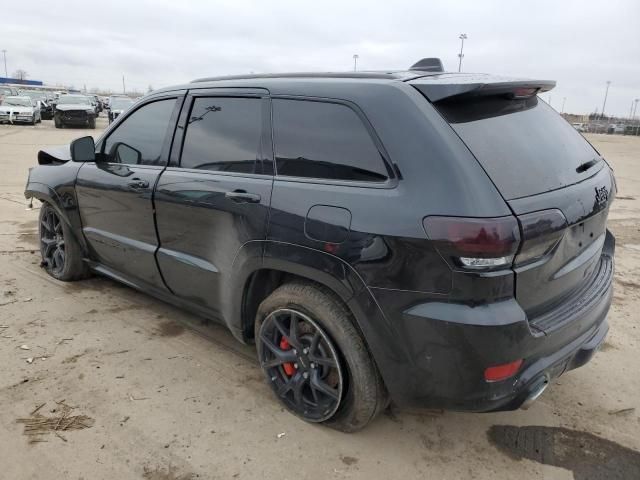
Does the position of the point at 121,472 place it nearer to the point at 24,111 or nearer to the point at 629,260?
the point at 629,260

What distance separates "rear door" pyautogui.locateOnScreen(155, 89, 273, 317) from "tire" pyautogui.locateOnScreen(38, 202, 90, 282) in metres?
1.46

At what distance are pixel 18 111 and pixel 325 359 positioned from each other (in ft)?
93.0

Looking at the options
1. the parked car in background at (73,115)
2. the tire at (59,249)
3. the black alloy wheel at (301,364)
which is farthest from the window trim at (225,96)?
the parked car in background at (73,115)

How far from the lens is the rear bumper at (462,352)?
2061mm

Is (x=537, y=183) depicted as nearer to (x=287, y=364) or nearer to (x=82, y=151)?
(x=287, y=364)

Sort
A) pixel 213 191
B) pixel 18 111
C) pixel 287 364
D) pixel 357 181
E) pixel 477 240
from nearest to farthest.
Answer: pixel 477 240 → pixel 357 181 → pixel 287 364 → pixel 213 191 → pixel 18 111

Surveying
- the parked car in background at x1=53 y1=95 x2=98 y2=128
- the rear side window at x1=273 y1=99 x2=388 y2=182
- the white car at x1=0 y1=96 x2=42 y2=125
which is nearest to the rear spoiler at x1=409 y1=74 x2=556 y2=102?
the rear side window at x1=273 y1=99 x2=388 y2=182

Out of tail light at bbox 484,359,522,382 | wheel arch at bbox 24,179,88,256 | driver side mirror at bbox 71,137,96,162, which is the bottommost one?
tail light at bbox 484,359,522,382

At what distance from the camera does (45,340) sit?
11.8ft

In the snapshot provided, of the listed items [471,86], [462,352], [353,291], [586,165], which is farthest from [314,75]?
[462,352]

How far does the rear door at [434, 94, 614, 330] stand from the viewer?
2137 millimetres

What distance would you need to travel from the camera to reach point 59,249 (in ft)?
15.3

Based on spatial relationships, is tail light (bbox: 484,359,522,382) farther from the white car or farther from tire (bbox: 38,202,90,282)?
the white car

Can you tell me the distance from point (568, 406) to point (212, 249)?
7.46ft
